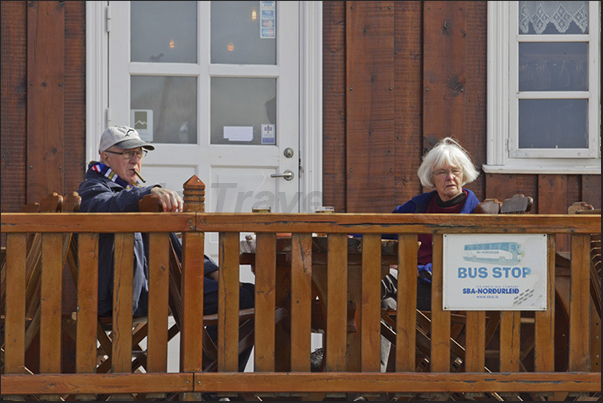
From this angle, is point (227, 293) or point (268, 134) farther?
point (268, 134)

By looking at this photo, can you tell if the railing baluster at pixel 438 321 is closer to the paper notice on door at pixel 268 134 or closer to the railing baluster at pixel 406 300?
the railing baluster at pixel 406 300

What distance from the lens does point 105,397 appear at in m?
3.11

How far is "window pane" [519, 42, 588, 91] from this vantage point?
204 inches

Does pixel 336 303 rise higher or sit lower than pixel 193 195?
lower

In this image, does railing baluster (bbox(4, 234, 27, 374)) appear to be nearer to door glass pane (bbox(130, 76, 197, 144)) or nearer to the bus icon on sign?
the bus icon on sign

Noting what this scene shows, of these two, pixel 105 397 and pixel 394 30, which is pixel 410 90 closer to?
pixel 394 30

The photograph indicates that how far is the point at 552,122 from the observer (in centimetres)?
517

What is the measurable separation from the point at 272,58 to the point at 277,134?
1.76 feet

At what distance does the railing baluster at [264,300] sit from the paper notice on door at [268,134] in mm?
2238

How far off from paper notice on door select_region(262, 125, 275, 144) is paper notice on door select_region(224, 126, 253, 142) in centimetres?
9

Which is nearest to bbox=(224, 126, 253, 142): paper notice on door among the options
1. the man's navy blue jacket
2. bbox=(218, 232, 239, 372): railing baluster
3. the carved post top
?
the man's navy blue jacket

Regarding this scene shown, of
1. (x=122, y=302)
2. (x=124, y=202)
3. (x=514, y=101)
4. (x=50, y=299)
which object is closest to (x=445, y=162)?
(x=514, y=101)

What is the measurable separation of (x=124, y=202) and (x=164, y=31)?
219 centimetres

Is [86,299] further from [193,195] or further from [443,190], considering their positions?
[443,190]
